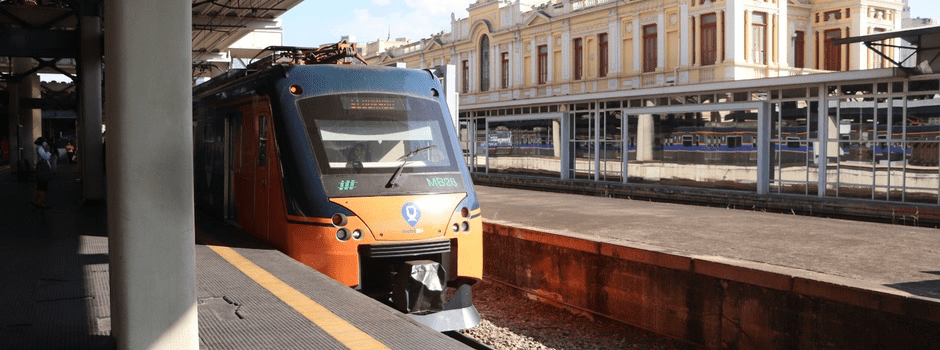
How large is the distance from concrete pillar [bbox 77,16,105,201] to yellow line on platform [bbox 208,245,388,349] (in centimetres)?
810

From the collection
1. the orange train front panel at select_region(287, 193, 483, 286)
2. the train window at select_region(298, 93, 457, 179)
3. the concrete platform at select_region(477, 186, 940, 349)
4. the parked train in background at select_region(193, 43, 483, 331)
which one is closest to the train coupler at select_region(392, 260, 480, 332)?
the parked train in background at select_region(193, 43, 483, 331)

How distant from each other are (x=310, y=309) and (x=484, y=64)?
39.8 meters

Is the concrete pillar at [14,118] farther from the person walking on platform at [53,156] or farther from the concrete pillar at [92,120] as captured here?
the concrete pillar at [92,120]

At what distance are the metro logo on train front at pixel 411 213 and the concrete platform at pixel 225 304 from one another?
1.12 meters

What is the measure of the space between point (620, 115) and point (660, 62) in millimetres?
9745

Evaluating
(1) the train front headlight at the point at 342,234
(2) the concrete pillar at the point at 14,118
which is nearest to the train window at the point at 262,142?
(1) the train front headlight at the point at 342,234

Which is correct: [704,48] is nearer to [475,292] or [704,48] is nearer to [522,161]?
[522,161]

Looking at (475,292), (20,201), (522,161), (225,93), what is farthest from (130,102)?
(522,161)

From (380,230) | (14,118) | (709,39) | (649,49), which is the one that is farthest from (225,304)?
(649,49)

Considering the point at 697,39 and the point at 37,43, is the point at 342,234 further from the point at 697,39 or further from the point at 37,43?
the point at 697,39

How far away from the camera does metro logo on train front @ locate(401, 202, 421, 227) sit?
8.29m

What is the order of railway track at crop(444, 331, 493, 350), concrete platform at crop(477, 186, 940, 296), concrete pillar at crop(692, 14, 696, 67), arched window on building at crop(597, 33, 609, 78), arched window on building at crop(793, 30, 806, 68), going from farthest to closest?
arched window on building at crop(597, 33, 609, 78) → arched window on building at crop(793, 30, 806, 68) → concrete pillar at crop(692, 14, 696, 67) → concrete platform at crop(477, 186, 940, 296) → railway track at crop(444, 331, 493, 350)

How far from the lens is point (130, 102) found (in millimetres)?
4008

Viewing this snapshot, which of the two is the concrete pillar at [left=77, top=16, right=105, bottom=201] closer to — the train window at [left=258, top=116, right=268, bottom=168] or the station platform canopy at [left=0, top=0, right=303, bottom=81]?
the station platform canopy at [left=0, top=0, right=303, bottom=81]
